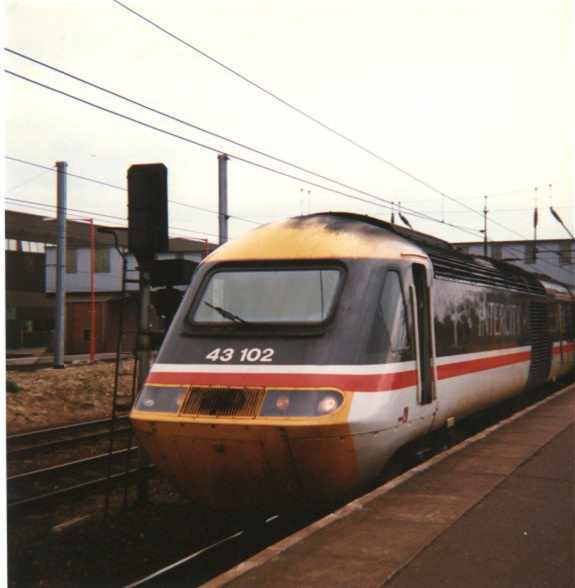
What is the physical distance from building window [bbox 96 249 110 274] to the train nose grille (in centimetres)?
3999

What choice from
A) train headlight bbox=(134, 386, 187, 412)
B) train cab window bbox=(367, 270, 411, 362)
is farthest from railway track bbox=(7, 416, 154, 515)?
train cab window bbox=(367, 270, 411, 362)

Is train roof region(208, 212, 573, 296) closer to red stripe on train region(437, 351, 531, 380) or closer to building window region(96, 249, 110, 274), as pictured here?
red stripe on train region(437, 351, 531, 380)

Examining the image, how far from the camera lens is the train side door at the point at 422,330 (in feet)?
27.1

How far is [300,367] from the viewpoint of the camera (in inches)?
274

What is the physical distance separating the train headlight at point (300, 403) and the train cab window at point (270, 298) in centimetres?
84

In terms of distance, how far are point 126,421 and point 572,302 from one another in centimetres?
1116

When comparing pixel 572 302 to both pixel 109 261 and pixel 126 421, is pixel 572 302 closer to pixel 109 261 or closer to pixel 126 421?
pixel 126 421

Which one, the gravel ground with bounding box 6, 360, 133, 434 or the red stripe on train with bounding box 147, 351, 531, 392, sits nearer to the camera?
the red stripe on train with bounding box 147, 351, 531, 392

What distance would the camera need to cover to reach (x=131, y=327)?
40406 millimetres

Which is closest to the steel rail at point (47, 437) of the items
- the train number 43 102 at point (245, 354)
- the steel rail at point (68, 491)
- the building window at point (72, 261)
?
the steel rail at point (68, 491)

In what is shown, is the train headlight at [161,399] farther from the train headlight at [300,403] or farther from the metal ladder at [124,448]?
the train headlight at [300,403]

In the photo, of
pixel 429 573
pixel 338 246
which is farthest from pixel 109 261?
pixel 429 573

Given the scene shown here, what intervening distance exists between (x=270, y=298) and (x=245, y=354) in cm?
70

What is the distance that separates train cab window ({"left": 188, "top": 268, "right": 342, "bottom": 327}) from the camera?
7.51 m
